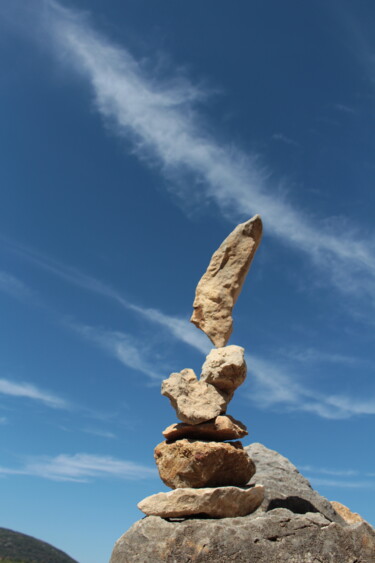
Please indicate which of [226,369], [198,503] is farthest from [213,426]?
[198,503]

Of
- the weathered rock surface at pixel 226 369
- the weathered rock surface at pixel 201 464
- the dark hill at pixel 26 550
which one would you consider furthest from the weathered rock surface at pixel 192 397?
the dark hill at pixel 26 550

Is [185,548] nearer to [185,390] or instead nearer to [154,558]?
[154,558]

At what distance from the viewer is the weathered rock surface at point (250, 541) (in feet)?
34.8

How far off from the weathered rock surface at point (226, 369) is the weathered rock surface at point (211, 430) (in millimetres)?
846

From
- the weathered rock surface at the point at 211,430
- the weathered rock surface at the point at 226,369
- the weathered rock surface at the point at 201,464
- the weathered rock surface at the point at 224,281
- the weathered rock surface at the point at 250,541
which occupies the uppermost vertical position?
the weathered rock surface at the point at 224,281

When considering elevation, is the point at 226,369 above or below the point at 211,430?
above

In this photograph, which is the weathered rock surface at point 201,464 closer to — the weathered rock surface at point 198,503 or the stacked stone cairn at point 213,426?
the stacked stone cairn at point 213,426

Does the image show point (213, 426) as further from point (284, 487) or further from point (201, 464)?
point (284, 487)

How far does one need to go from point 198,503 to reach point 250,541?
1.46m

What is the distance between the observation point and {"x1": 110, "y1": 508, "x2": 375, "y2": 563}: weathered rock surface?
10594mm

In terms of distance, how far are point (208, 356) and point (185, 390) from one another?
48.1 inches

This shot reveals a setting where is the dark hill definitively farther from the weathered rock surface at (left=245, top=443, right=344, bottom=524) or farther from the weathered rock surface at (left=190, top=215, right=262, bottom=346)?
the weathered rock surface at (left=190, top=215, right=262, bottom=346)

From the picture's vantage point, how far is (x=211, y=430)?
13.2 m

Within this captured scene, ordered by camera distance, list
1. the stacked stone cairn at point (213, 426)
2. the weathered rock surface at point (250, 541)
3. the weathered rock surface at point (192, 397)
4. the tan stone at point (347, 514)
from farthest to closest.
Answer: the tan stone at point (347, 514), the weathered rock surface at point (192, 397), the stacked stone cairn at point (213, 426), the weathered rock surface at point (250, 541)
